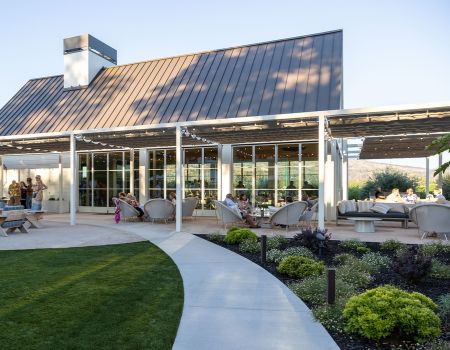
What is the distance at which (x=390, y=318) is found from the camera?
346cm

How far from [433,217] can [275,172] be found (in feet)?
22.4

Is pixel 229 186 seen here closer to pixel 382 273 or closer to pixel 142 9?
pixel 142 9

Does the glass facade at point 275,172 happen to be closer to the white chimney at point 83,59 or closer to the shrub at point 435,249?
the shrub at point 435,249

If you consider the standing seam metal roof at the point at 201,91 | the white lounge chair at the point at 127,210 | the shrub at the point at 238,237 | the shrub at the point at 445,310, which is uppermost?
the standing seam metal roof at the point at 201,91

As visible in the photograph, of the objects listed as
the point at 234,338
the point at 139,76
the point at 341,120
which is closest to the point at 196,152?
the point at 139,76

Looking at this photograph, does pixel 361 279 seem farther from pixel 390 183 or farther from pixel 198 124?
pixel 390 183

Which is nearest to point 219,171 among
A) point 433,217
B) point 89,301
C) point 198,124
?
point 198,124

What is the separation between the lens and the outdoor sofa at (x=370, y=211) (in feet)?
36.0

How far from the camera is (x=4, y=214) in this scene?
10.3m

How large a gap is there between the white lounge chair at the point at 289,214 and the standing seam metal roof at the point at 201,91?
2839 mm

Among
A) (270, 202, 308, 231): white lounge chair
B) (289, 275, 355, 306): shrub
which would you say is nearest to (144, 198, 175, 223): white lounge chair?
(270, 202, 308, 231): white lounge chair

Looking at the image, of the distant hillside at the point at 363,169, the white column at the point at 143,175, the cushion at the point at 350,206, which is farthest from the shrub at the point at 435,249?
the distant hillside at the point at 363,169

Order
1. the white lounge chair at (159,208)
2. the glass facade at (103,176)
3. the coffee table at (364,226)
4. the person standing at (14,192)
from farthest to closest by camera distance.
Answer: the glass facade at (103,176)
the person standing at (14,192)
the white lounge chair at (159,208)
the coffee table at (364,226)

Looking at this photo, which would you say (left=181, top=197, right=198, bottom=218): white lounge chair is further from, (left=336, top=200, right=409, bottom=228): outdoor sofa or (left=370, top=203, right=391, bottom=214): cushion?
(left=370, top=203, right=391, bottom=214): cushion
